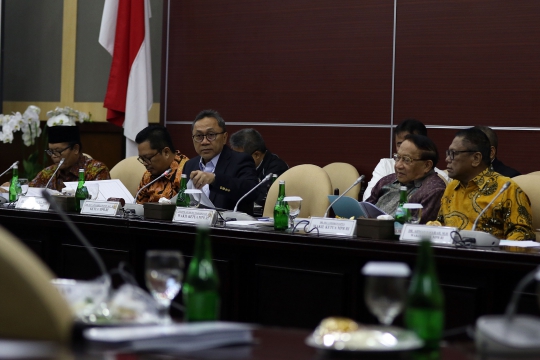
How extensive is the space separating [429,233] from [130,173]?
8.70ft

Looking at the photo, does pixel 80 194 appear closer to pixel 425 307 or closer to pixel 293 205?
pixel 293 205

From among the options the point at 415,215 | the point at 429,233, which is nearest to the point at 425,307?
the point at 429,233

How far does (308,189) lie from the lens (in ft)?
13.1

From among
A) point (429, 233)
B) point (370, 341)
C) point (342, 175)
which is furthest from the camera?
point (342, 175)

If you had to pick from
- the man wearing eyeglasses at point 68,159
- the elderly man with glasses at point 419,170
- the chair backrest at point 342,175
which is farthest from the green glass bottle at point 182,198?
the chair backrest at point 342,175

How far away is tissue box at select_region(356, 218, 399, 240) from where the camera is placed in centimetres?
277

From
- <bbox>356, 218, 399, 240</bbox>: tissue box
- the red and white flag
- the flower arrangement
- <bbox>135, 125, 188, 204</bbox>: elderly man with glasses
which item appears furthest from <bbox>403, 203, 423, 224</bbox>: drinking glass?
the red and white flag

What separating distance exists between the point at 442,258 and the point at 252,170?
5.85 ft

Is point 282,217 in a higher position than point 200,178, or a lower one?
lower

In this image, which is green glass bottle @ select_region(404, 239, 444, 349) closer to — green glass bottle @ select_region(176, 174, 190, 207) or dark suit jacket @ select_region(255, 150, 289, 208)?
green glass bottle @ select_region(176, 174, 190, 207)

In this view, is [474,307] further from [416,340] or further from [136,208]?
[136,208]

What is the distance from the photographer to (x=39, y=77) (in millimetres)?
7387

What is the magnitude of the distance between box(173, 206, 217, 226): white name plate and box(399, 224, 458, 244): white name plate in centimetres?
85

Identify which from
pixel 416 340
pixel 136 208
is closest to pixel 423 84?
pixel 136 208
